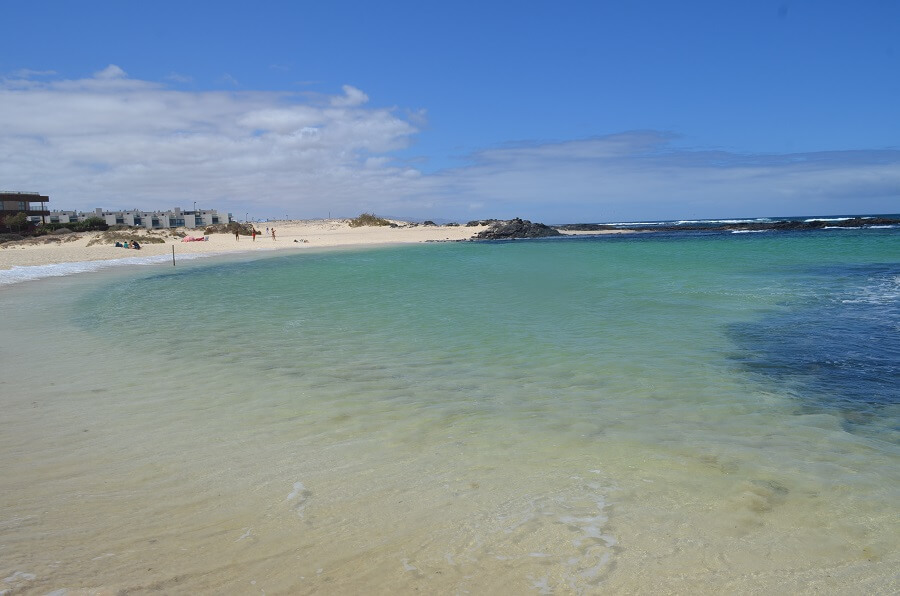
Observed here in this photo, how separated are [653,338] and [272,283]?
14820 mm

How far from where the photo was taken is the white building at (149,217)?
89500 mm

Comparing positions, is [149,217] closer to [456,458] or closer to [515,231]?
[515,231]

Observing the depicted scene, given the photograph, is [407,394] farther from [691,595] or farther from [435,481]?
[691,595]

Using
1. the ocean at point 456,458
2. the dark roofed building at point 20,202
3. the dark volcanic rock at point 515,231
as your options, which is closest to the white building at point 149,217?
the dark roofed building at point 20,202

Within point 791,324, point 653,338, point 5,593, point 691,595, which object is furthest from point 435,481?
point 791,324

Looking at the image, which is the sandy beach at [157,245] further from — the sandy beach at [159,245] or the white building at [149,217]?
the white building at [149,217]

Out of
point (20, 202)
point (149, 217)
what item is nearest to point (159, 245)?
point (20, 202)

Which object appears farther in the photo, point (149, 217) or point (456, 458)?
point (149, 217)

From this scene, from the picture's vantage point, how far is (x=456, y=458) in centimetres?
482

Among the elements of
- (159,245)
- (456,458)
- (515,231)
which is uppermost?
(515,231)

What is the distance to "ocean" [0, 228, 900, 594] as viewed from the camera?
3281 mm

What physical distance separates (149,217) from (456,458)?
336ft

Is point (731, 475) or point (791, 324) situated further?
point (791, 324)

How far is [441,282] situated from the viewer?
805 inches
